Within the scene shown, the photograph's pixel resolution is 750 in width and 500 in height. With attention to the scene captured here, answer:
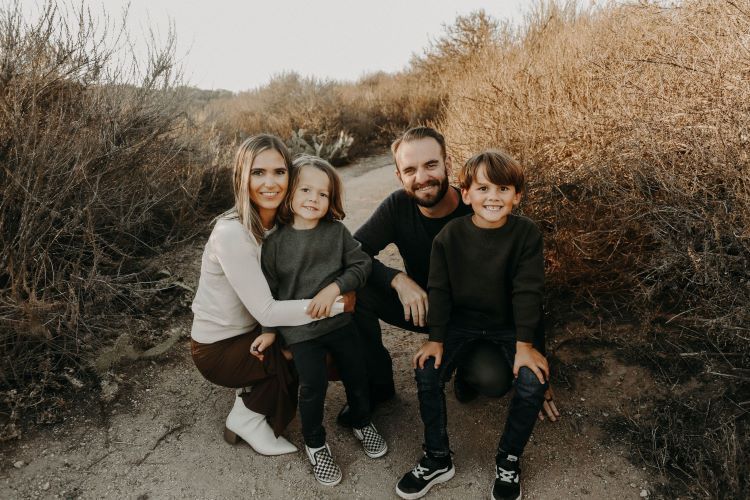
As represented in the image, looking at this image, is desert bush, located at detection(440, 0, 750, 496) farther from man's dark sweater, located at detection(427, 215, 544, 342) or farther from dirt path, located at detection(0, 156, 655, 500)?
man's dark sweater, located at detection(427, 215, 544, 342)

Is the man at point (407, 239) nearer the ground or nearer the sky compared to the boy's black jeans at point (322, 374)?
nearer the sky

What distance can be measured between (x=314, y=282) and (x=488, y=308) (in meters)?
0.79

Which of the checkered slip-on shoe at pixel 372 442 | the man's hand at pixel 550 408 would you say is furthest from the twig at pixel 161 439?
the man's hand at pixel 550 408

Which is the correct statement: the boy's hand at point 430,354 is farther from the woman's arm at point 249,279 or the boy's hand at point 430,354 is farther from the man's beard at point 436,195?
the man's beard at point 436,195

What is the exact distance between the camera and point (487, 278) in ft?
6.86

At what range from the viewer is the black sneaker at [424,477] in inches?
80.0

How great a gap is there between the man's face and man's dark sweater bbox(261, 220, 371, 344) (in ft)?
1.72

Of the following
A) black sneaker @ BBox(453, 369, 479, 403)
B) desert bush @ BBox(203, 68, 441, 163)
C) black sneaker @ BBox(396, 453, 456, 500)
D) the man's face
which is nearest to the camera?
black sneaker @ BBox(396, 453, 456, 500)

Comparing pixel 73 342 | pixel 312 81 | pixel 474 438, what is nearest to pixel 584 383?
pixel 474 438

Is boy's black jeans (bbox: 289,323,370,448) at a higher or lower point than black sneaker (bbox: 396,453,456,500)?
higher

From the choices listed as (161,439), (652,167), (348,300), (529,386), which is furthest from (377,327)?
(652,167)

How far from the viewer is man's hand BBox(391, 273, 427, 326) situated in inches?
91.4

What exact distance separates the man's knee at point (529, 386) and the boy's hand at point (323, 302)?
85 centimetres

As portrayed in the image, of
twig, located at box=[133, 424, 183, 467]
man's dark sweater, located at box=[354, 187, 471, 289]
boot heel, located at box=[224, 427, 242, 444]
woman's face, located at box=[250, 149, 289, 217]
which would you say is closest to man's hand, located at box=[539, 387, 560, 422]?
man's dark sweater, located at box=[354, 187, 471, 289]
